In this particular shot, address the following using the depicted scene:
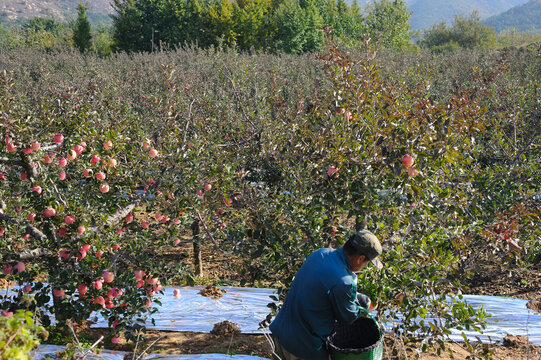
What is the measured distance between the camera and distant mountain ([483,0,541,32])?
170m

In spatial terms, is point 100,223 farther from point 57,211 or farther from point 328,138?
point 328,138

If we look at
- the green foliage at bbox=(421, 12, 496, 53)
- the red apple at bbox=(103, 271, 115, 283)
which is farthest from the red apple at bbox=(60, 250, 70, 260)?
the green foliage at bbox=(421, 12, 496, 53)

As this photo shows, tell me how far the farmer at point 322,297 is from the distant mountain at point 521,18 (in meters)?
194

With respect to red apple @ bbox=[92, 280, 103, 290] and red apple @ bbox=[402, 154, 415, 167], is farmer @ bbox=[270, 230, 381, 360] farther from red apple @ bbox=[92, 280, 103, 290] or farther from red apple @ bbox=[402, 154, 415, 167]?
red apple @ bbox=[92, 280, 103, 290]

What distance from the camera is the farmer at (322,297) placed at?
2.31 metres

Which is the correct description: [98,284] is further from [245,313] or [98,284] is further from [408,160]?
[408,160]

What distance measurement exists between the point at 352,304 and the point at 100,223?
1.95 metres

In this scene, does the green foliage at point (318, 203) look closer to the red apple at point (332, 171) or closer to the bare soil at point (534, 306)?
the red apple at point (332, 171)

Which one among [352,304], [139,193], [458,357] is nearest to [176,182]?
[139,193]

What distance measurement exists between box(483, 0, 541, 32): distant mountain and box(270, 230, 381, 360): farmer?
194m

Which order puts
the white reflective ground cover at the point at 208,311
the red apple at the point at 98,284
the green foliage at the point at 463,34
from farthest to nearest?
the green foliage at the point at 463,34
the white reflective ground cover at the point at 208,311
the red apple at the point at 98,284

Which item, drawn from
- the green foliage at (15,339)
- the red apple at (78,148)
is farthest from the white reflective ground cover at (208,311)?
the green foliage at (15,339)

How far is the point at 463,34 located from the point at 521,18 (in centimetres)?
16490

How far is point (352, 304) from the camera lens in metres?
2.31
